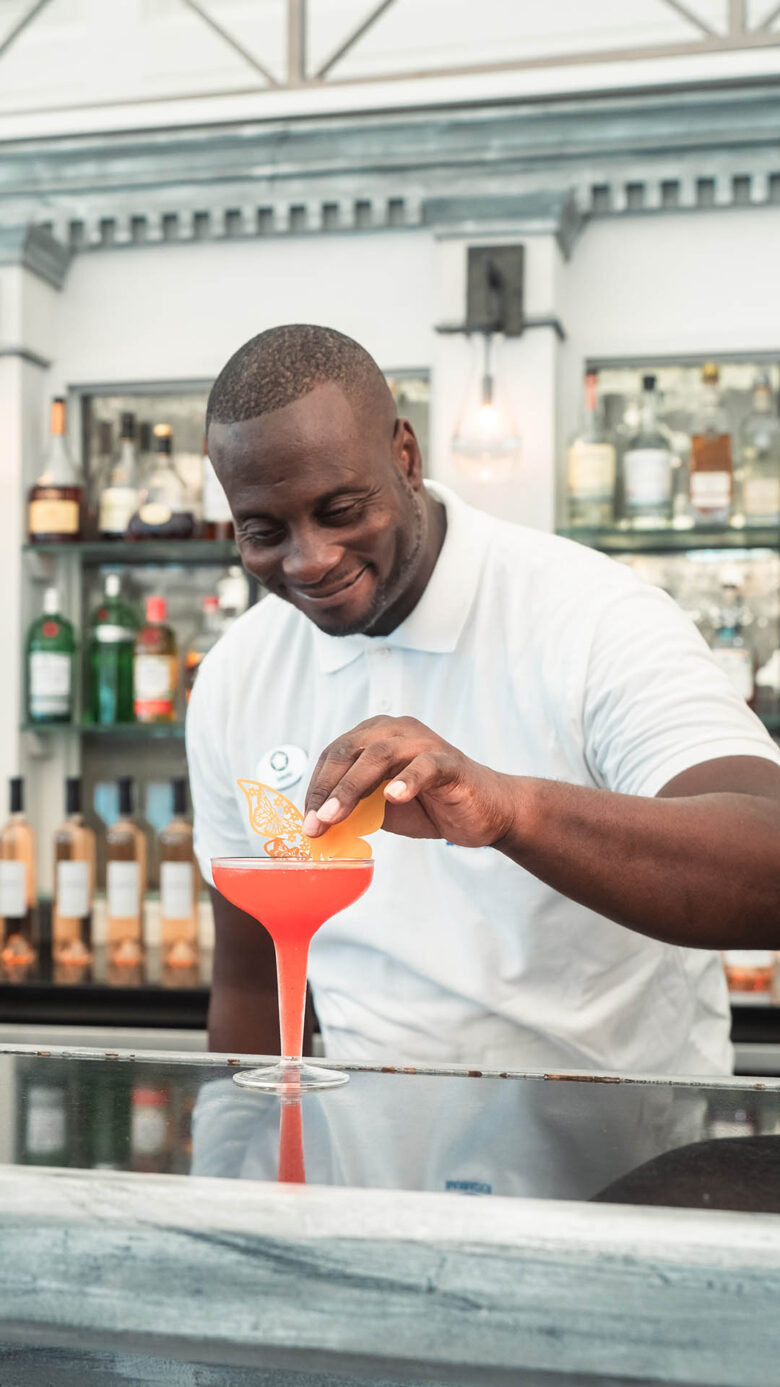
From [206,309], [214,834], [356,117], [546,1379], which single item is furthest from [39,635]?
[546,1379]

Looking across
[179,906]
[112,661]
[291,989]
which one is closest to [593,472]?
[112,661]

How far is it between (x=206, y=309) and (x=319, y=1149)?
2597 millimetres

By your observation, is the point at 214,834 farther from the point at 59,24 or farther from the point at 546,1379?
the point at 59,24

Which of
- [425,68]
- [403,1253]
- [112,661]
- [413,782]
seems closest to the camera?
[403,1253]

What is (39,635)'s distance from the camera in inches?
122

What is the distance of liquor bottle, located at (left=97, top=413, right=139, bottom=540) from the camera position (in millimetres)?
3117

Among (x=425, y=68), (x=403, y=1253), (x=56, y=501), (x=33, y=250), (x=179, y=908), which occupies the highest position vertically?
(x=425, y=68)

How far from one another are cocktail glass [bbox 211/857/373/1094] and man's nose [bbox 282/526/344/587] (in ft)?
0.99

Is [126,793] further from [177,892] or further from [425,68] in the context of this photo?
[425,68]

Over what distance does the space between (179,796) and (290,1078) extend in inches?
77.5

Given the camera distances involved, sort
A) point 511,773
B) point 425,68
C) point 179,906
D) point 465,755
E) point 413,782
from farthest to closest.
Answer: point 179,906 → point 425,68 → point 511,773 → point 465,755 → point 413,782

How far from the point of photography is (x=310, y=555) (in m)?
1.29

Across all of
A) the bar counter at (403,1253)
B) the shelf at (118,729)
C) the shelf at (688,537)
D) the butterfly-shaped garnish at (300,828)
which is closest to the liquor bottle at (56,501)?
the shelf at (118,729)

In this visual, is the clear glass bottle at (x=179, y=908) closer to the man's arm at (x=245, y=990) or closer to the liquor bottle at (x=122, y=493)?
the liquor bottle at (x=122, y=493)
